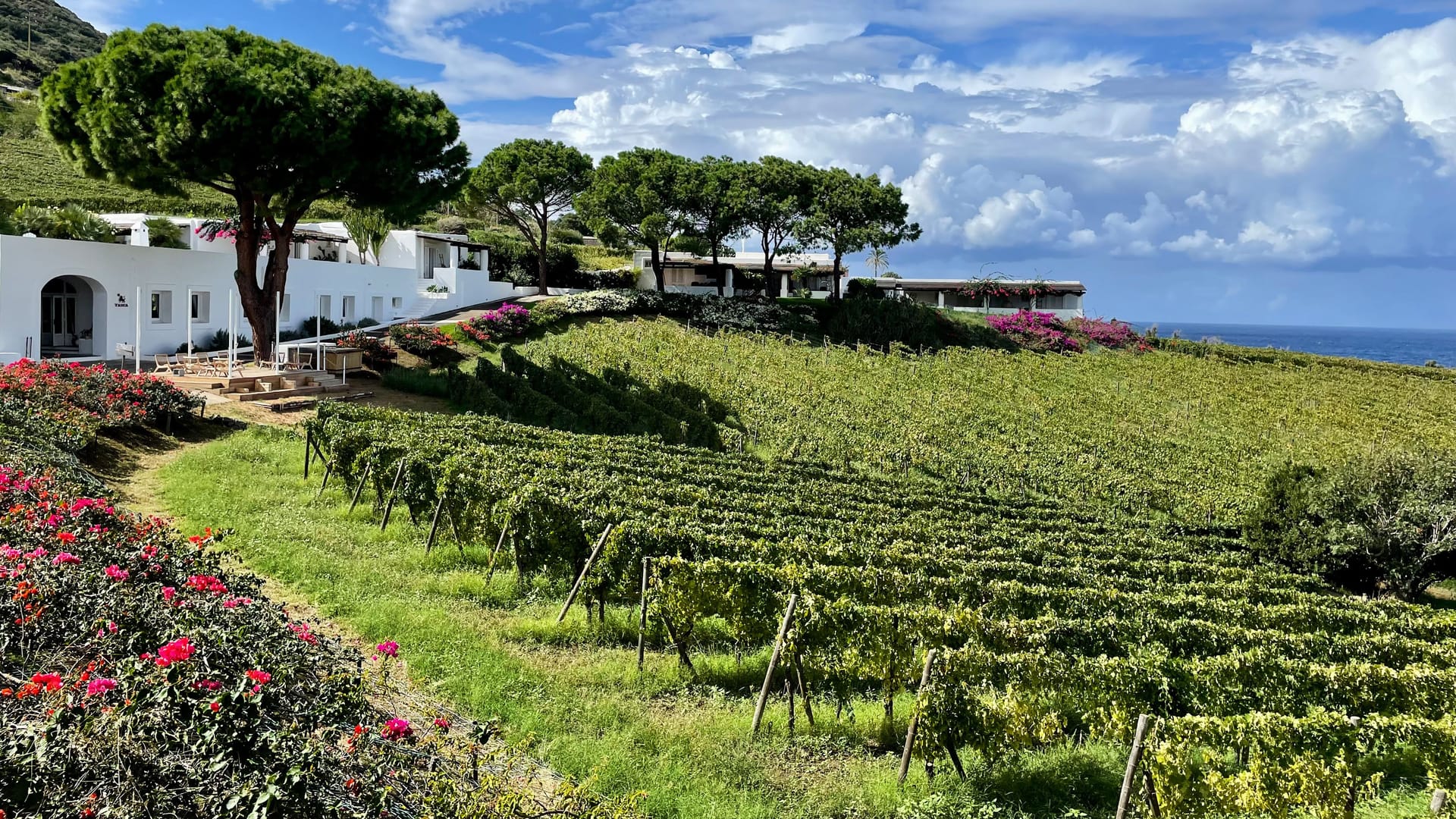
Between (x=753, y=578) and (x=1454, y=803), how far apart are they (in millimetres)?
6252

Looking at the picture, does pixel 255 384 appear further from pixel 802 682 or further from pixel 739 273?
pixel 739 273

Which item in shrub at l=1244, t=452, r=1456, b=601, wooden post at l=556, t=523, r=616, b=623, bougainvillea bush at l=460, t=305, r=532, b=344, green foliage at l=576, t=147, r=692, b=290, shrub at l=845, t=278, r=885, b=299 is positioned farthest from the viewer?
shrub at l=845, t=278, r=885, b=299

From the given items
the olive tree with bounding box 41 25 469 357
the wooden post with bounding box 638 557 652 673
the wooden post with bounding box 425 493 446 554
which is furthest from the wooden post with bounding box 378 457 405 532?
the olive tree with bounding box 41 25 469 357

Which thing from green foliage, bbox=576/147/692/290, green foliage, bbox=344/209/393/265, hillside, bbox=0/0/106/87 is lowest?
green foliage, bbox=344/209/393/265

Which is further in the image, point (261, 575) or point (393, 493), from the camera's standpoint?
point (393, 493)

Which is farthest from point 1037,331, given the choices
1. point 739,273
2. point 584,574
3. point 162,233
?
point 584,574

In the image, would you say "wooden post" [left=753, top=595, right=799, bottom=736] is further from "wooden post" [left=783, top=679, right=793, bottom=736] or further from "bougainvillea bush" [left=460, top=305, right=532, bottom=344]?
"bougainvillea bush" [left=460, top=305, right=532, bottom=344]

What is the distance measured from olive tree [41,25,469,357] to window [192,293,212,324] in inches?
167

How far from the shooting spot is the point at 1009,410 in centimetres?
3133

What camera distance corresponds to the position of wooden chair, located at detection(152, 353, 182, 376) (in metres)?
24.7

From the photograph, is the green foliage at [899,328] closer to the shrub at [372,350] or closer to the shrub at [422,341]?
the shrub at [422,341]

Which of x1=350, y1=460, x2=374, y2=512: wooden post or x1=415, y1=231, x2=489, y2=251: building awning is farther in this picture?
x1=415, y1=231, x2=489, y2=251: building awning

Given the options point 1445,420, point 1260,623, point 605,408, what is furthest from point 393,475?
point 1445,420

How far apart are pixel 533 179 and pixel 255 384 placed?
1163 inches
